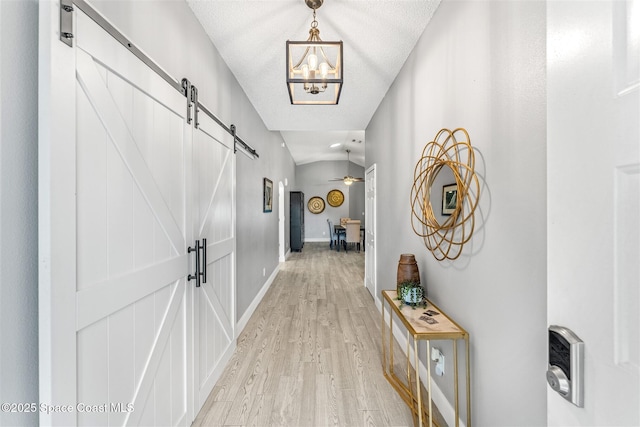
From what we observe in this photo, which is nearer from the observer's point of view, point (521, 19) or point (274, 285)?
point (521, 19)

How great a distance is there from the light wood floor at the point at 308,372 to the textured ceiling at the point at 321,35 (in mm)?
2611

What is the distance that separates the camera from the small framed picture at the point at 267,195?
4400 millimetres

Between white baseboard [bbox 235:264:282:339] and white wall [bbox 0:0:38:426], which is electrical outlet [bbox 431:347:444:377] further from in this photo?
white wall [bbox 0:0:38:426]

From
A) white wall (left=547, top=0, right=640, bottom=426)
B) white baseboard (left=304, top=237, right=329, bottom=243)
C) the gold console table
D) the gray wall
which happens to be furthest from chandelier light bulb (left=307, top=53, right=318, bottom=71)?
white baseboard (left=304, top=237, right=329, bottom=243)

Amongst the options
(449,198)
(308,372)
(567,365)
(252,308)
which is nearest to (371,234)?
(252,308)

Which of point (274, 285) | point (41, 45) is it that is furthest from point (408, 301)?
point (274, 285)

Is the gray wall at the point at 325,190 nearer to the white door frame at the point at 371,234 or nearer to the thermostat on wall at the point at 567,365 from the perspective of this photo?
the white door frame at the point at 371,234

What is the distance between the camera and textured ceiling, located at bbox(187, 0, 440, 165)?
1.88 metres

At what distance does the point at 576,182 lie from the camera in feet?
1.75

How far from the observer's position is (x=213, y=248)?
2100 mm

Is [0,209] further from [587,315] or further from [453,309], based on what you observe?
[453,309]

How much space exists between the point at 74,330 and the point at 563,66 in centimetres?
149

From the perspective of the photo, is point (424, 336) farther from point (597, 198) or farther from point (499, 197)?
point (597, 198)

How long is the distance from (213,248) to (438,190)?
63.7 inches
